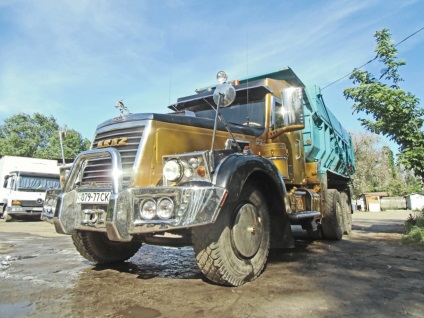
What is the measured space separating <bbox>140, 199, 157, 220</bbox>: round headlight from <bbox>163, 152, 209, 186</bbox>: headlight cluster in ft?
1.50

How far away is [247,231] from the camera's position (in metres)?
3.63

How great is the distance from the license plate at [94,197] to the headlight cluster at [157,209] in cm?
49

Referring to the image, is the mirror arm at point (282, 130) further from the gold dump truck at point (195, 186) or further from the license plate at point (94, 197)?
the license plate at point (94, 197)

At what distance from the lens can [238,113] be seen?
520 cm

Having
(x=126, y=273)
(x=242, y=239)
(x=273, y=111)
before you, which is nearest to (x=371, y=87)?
(x=273, y=111)

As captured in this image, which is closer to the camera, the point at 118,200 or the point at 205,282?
the point at 118,200

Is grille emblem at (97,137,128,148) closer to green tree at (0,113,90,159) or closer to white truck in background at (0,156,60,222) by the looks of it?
white truck in background at (0,156,60,222)

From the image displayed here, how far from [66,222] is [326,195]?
17.9 ft

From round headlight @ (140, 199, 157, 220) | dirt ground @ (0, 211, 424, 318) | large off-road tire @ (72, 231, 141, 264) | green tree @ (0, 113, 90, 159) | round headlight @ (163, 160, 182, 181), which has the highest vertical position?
green tree @ (0, 113, 90, 159)

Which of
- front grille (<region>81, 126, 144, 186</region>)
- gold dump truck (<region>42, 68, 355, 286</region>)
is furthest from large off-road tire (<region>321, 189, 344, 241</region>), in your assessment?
front grille (<region>81, 126, 144, 186</region>)

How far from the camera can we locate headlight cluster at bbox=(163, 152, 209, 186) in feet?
10.9

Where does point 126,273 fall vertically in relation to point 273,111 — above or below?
below

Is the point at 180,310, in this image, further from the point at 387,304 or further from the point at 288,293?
the point at 387,304

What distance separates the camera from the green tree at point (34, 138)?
124ft
